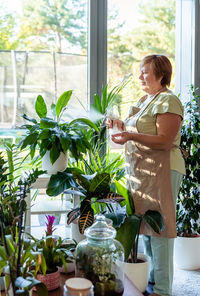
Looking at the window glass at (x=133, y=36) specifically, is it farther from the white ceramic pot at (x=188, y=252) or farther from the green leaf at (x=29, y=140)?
the white ceramic pot at (x=188, y=252)

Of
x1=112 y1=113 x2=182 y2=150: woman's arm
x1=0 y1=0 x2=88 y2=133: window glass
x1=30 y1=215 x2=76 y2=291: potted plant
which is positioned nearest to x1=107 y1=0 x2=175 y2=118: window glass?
x1=0 y1=0 x2=88 y2=133: window glass


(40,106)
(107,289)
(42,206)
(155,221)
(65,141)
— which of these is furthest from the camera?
(42,206)

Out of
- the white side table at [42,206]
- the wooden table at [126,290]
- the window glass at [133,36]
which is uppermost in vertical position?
the window glass at [133,36]

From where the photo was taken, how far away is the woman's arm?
2529mm

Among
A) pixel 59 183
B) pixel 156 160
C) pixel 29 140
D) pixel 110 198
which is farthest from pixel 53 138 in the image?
pixel 156 160

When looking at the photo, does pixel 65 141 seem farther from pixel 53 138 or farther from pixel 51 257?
pixel 51 257

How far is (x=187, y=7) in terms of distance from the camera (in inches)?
146

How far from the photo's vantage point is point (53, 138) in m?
2.72

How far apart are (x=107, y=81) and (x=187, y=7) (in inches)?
42.1

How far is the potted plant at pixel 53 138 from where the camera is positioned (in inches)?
106

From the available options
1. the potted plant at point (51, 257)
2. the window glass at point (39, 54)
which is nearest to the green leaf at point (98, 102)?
the window glass at point (39, 54)

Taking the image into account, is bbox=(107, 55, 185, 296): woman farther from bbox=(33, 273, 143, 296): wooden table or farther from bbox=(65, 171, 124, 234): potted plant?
bbox=(33, 273, 143, 296): wooden table

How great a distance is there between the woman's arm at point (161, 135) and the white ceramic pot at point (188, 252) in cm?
109

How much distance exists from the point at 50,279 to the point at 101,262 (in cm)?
22
